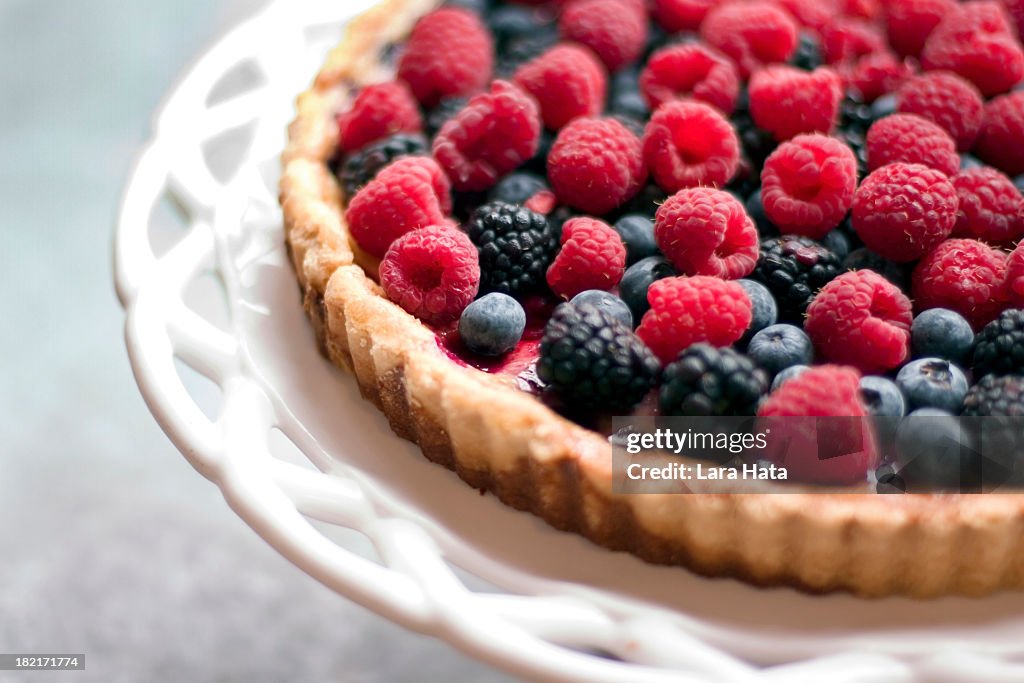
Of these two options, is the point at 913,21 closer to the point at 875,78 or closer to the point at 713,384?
the point at 875,78

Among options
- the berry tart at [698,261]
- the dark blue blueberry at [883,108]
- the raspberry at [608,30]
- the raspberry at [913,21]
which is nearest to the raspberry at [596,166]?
the berry tart at [698,261]

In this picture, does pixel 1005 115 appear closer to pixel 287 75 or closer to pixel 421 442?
pixel 421 442

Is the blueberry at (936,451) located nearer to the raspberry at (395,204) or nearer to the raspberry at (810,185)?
the raspberry at (810,185)

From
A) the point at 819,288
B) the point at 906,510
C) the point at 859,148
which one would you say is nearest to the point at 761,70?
the point at 859,148

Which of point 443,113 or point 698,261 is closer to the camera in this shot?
point 698,261

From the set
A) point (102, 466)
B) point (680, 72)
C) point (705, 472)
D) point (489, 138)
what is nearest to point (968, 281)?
point (705, 472)

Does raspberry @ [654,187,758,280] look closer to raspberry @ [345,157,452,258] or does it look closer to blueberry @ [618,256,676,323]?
blueberry @ [618,256,676,323]
